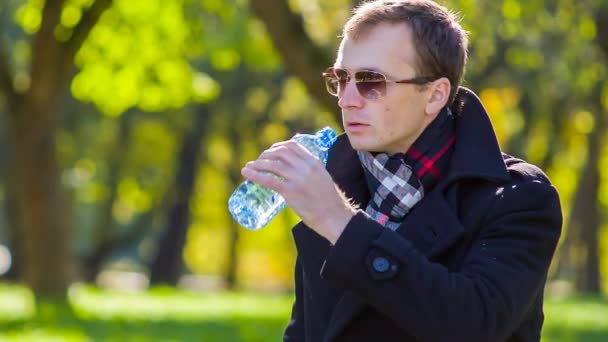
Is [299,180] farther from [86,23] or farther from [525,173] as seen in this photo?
[86,23]

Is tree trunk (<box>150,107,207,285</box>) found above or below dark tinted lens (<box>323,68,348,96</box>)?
below

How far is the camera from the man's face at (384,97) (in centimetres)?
321

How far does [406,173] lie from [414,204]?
85mm

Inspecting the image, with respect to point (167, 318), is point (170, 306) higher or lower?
lower

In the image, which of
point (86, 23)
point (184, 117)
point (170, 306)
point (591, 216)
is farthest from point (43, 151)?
point (591, 216)

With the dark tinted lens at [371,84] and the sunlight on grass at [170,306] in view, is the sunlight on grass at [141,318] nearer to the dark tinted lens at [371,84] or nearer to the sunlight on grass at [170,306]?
the sunlight on grass at [170,306]

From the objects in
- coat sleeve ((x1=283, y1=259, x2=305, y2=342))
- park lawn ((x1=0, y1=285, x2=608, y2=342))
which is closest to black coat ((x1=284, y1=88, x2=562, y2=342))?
coat sleeve ((x1=283, y1=259, x2=305, y2=342))

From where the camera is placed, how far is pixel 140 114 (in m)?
31.9

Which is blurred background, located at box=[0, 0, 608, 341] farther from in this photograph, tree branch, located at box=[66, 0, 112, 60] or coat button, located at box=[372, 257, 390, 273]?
coat button, located at box=[372, 257, 390, 273]

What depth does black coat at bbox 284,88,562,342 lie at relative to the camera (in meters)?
2.95

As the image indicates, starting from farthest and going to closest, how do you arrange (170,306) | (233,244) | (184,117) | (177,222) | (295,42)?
(233,244)
(177,222)
(184,117)
(170,306)
(295,42)

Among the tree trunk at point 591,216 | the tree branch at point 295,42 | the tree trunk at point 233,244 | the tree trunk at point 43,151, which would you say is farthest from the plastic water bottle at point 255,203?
the tree trunk at point 233,244

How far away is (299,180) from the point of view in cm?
291

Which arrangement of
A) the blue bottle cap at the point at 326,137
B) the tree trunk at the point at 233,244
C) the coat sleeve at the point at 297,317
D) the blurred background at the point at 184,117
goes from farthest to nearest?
the tree trunk at the point at 233,244 → the blurred background at the point at 184,117 → the coat sleeve at the point at 297,317 → the blue bottle cap at the point at 326,137
